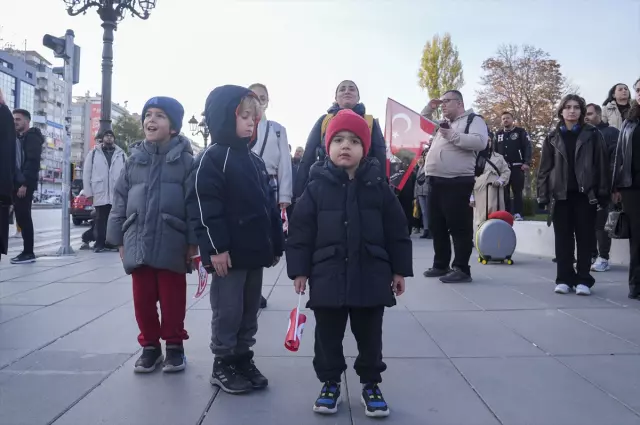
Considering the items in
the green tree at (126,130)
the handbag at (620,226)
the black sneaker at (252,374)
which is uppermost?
the green tree at (126,130)

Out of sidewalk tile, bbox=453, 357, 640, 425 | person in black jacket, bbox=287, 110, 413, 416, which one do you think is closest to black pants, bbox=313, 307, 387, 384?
person in black jacket, bbox=287, 110, 413, 416

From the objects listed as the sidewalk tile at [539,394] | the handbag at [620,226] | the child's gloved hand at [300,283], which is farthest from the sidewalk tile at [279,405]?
the handbag at [620,226]

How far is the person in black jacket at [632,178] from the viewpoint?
527 cm

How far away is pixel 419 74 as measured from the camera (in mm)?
48344

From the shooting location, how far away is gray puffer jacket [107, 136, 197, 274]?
324 centimetres

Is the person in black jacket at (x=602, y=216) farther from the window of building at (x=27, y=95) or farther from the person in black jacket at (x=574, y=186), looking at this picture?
the window of building at (x=27, y=95)

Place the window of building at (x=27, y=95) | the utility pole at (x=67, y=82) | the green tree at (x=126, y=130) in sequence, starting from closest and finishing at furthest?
the utility pole at (x=67, y=82) → the green tree at (x=126, y=130) → the window of building at (x=27, y=95)

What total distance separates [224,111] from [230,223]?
623 mm

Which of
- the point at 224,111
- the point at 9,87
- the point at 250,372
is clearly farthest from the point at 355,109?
the point at 9,87

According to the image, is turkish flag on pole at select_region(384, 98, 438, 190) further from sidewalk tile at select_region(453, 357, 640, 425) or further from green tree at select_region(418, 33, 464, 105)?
green tree at select_region(418, 33, 464, 105)

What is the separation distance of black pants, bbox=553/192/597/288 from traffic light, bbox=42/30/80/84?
8.43 metres

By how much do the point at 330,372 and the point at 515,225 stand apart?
8.33 metres

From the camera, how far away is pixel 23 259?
26.6 ft

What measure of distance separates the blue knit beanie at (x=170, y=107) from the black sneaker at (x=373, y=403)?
78.8 inches
